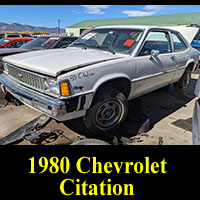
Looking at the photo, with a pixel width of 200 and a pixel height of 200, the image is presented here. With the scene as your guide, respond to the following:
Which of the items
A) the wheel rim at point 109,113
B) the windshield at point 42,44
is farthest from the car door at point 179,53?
the windshield at point 42,44

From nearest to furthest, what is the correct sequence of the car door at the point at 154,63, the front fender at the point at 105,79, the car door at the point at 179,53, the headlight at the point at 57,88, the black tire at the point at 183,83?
the headlight at the point at 57,88, the front fender at the point at 105,79, the car door at the point at 154,63, the car door at the point at 179,53, the black tire at the point at 183,83

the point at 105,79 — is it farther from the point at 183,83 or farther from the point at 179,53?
the point at 183,83

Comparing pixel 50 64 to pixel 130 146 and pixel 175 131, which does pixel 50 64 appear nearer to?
pixel 130 146

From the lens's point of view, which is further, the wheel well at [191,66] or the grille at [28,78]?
the wheel well at [191,66]

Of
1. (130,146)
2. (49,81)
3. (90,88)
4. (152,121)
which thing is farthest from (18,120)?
(152,121)

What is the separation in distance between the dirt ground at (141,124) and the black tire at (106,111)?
0.32 metres

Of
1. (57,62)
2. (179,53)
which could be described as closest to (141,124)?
(57,62)

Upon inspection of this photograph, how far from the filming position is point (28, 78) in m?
2.77

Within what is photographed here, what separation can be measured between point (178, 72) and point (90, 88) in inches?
108

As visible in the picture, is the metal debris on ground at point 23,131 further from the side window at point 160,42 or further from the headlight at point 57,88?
the side window at point 160,42

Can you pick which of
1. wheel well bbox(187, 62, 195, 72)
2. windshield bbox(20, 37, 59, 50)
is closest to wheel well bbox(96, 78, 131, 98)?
wheel well bbox(187, 62, 195, 72)

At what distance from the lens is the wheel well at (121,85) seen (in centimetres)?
279

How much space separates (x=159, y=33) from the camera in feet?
13.1

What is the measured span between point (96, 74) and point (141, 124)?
131cm
